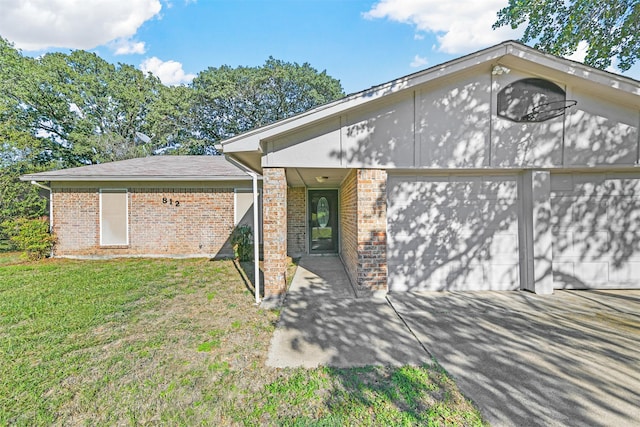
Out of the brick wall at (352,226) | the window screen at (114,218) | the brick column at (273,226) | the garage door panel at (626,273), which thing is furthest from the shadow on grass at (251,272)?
the garage door panel at (626,273)

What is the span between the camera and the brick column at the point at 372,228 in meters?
4.81

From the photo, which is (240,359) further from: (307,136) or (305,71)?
(305,71)

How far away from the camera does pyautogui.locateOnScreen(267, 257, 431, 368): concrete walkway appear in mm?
2891

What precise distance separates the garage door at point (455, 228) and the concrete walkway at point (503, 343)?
475 millimetres

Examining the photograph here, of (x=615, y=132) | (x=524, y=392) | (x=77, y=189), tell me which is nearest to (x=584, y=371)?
(x=524, y=392)

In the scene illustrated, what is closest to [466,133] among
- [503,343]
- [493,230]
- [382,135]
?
[382,135]

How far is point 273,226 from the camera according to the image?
456cm

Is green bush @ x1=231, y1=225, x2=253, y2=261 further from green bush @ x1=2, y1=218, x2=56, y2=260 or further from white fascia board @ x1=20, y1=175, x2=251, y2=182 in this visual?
green bush @ x1=2, y1=218, x2=56, y2=260

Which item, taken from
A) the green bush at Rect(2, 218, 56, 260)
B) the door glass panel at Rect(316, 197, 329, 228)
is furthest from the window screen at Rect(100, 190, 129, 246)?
the door glass panel at Rect(316, 197, 329, 228)

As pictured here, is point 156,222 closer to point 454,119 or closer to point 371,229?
point 371,229

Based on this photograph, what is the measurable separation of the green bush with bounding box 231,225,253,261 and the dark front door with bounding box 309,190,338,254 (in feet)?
7.16

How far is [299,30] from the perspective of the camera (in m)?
9.44

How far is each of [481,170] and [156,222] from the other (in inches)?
376

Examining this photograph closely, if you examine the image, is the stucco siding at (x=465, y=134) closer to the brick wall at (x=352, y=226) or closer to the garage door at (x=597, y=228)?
the garage door at (x=597, y=228)
